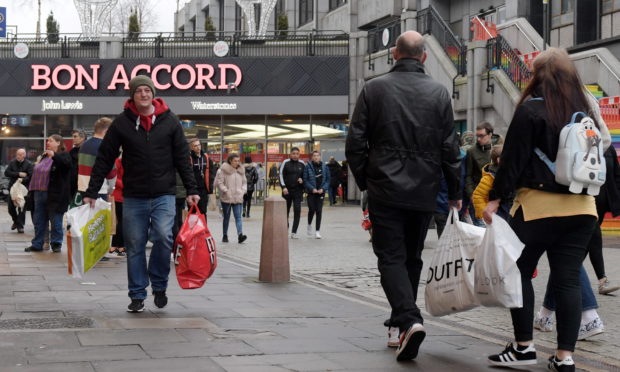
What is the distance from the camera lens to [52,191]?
12.9 meters

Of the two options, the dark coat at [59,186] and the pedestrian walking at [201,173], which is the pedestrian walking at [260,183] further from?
the dark coat at [59,186]

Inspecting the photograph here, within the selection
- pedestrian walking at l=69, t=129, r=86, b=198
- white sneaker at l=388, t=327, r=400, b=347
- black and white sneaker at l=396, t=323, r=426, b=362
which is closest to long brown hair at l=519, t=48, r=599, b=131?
black and white sneaker at l=396, t=323, r=426, b=362

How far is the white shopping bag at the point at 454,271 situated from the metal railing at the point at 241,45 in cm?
2940

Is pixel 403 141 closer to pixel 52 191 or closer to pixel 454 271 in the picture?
pixel 454 271

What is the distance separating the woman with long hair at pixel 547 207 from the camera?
520 centimetres

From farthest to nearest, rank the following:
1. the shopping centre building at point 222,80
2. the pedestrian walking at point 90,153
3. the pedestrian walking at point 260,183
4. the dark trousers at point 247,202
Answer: the shopping centre building at point 222,80 < the pedestrian walking at point 260,183 < the dark trousers at point 247,202 < the pedestrian walking at point 90,153

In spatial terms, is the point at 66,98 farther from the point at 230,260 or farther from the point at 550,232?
the point at 550,232

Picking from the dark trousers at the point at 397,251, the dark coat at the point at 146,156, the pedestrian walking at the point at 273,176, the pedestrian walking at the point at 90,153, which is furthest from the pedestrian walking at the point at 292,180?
the pedestrian walking at the point at 273,176

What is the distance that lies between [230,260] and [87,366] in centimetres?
736

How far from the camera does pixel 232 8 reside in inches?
2154

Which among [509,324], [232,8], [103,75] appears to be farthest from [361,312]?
[232,8]

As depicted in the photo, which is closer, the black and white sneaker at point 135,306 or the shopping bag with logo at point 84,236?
the black and white sneaker at point 135,306

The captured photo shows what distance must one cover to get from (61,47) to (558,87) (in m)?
32.0

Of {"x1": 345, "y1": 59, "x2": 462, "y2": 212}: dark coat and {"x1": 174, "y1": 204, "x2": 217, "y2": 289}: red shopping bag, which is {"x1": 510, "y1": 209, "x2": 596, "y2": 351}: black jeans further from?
{"x1": 174, "y1": 204, "x2": 217, "y2": 289}: red shopping bag
